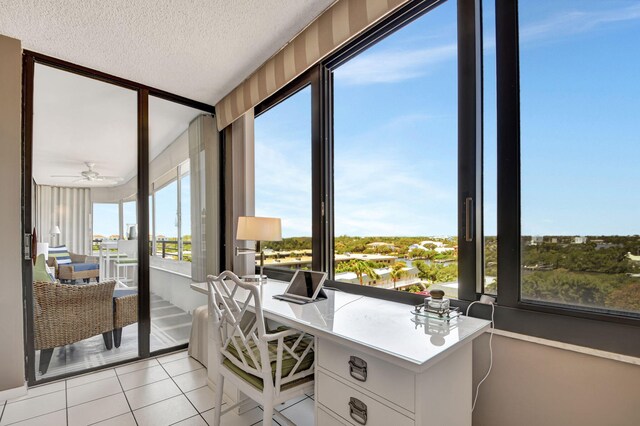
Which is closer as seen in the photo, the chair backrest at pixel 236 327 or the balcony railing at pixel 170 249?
the chair backrest at pixel 236 327

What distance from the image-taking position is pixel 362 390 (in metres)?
1.15

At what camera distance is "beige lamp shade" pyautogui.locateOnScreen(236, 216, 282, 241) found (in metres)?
2.18

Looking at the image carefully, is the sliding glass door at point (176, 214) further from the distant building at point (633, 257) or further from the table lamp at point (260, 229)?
the distant building at point (633, 257)

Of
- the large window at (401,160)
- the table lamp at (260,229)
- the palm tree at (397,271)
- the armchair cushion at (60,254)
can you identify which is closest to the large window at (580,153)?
the large window at (401,160)

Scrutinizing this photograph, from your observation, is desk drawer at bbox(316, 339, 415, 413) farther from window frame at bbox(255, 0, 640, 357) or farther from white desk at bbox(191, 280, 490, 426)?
window frame at bbox(255, 0, 640, 357)

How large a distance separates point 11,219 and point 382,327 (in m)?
2.62

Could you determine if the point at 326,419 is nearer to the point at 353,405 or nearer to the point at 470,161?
the point at 353,405

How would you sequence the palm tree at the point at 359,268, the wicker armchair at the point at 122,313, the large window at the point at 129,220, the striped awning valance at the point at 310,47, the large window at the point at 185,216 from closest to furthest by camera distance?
the striped awning valance at the point at 310,47, the palm tree at the point at 359,268, the wicker armchair at the point at 122,313, the large window at the point at 129,220, the large window at the point at 185,216

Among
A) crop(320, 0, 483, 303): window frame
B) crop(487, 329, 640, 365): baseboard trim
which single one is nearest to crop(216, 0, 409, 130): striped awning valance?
crop(320, 0, 483, 303): window frame

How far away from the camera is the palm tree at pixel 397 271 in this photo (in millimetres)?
1831

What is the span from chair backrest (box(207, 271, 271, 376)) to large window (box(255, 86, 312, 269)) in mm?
904

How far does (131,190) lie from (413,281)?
258 cm

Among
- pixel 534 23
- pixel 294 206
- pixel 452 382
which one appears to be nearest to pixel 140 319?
pixel 294 206

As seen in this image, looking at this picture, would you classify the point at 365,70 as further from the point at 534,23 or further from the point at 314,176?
the point at 534,23
